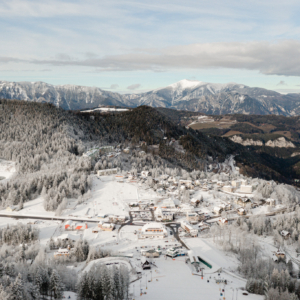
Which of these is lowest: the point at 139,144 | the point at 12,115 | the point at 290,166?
the point at 290,166

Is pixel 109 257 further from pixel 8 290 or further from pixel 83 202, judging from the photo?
pixel 83 202

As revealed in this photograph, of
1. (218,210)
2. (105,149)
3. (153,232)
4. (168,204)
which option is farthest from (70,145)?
(218,210)

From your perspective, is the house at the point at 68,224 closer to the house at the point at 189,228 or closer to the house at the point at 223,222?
the house at the point at 189,228

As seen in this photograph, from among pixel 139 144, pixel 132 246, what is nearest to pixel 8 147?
pixel 139 144

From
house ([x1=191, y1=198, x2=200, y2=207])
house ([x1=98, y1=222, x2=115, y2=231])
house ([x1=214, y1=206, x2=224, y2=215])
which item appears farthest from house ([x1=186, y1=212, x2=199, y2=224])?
house ([x1=98, y1=222, x2=115, y2=231])

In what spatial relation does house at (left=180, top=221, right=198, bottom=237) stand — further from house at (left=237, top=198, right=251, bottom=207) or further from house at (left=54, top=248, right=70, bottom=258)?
house at (left=54, top=248, right=70, bottom=258)

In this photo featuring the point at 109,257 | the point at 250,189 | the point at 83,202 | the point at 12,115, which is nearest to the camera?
the point at 109,257

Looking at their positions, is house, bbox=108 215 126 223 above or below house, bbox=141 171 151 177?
below
